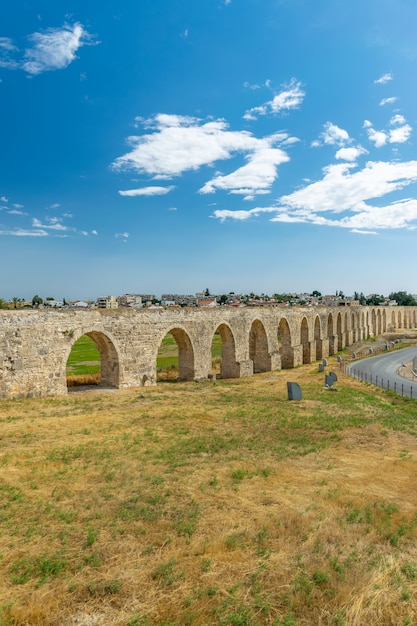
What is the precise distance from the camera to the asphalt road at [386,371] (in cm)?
2167

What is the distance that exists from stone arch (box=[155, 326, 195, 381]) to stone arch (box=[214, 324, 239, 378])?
356 centimetres

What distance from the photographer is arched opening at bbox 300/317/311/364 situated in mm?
34688

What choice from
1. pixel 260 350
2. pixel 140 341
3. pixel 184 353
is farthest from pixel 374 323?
pixel 140 341

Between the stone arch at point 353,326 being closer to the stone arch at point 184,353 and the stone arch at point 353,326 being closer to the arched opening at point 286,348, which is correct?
the arched opening at point 286,348

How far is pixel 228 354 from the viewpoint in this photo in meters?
24.7

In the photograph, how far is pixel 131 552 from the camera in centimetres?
527

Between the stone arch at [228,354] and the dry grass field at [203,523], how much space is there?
1226 centimetres

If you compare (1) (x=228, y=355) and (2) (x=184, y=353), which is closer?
(2) (x=184, y=353)

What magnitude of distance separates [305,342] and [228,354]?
1298cm

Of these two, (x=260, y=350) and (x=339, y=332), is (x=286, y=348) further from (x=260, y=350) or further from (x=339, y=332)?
(x=339, y=332)

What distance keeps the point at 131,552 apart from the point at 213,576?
3.89 feet

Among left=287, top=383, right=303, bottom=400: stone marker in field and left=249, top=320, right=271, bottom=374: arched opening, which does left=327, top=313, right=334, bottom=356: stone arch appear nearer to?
left=249, top=320, right=271, bottom=374: arched opening

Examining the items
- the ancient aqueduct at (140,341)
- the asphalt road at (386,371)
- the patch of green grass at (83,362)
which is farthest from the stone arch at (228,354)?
the patch of green grass at (83,362)

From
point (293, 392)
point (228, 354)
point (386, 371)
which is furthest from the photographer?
point (386, 371)
